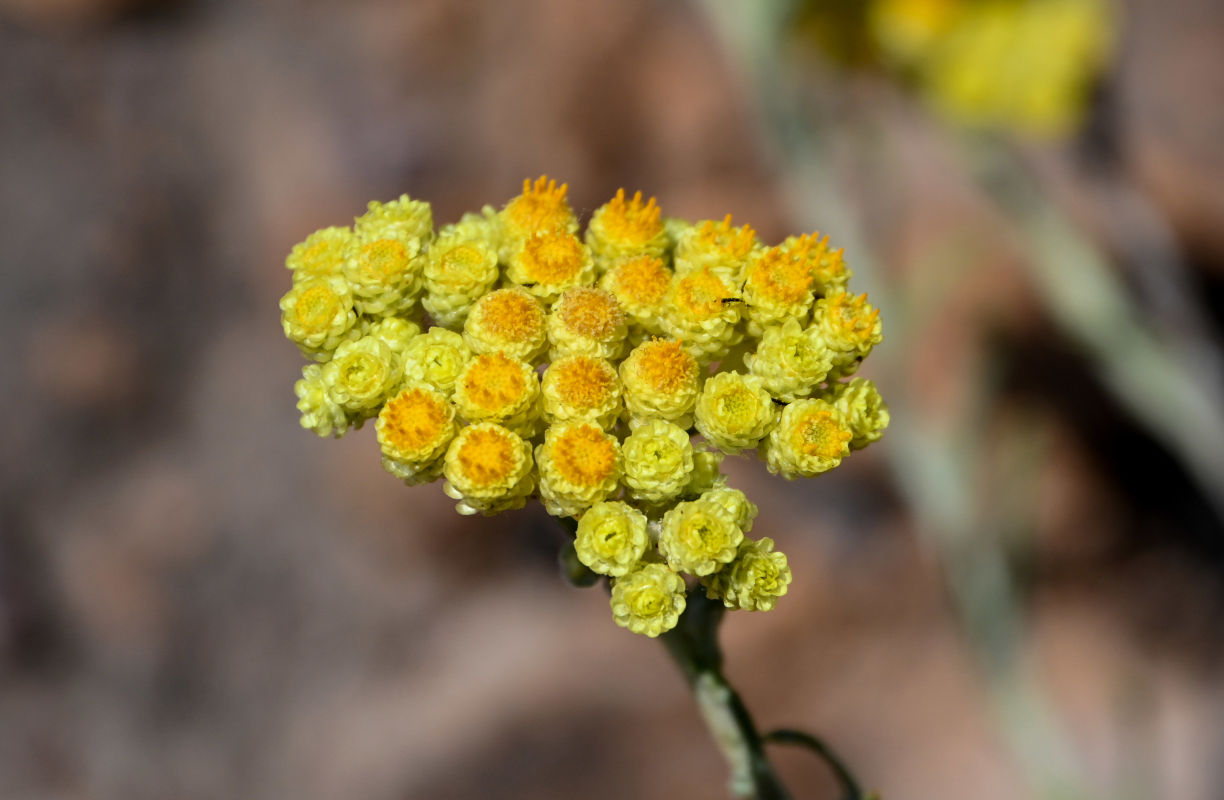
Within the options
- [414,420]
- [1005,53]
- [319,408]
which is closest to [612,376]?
[414,420]

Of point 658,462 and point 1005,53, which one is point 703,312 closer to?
point 658,462

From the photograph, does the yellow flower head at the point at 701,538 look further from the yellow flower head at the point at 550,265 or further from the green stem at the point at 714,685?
the yellow flower head at the point at 550,265

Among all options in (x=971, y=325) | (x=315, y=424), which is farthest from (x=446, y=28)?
(x=315, y=424)

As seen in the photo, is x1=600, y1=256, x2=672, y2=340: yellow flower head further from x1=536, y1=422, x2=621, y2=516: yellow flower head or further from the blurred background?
the blurred background

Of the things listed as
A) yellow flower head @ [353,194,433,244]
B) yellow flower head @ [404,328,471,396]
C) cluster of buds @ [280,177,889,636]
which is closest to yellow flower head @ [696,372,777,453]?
cluster of buds @ [280,177,889,636]

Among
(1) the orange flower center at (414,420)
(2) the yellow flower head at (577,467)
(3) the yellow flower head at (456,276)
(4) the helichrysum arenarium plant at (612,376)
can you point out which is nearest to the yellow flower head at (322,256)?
(4) the helichrysum arenarium plant at (612,376)

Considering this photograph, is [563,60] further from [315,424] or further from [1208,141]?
[315,424]
